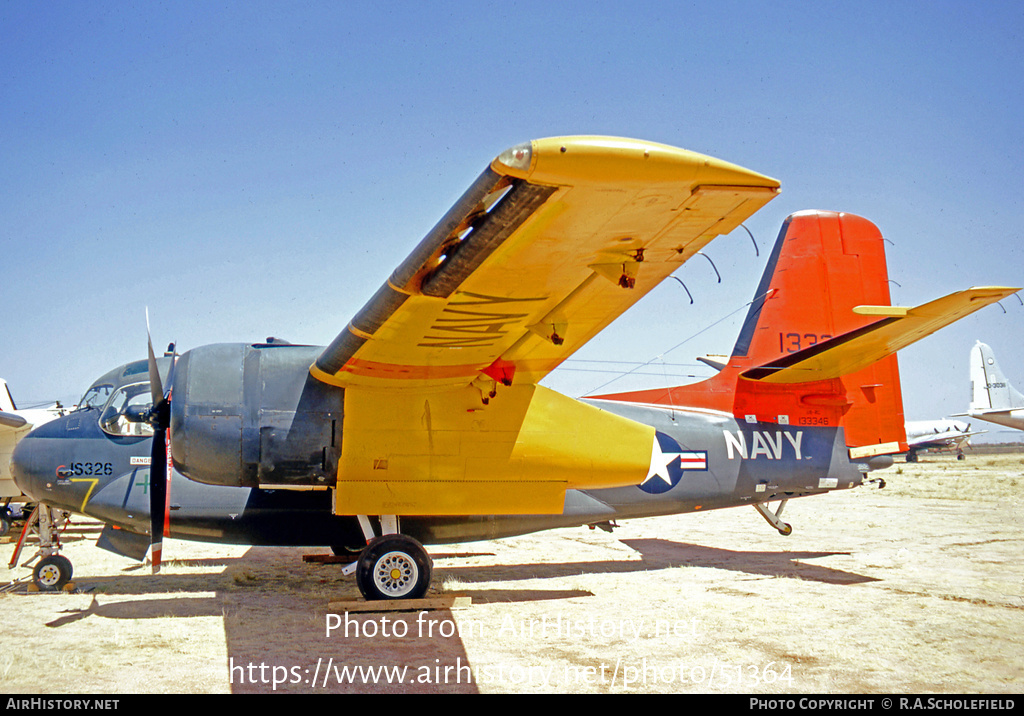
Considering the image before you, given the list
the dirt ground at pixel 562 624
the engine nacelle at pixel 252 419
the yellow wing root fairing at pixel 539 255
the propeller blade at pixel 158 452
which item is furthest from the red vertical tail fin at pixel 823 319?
the propeller blade at pixel 158 452

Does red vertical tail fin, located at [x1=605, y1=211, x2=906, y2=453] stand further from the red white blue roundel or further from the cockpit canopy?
the cockpit canopy

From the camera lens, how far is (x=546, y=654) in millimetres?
6051

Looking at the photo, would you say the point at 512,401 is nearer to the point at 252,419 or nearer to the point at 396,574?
the point at 396,574

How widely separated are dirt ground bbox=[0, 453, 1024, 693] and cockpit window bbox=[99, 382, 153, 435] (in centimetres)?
205

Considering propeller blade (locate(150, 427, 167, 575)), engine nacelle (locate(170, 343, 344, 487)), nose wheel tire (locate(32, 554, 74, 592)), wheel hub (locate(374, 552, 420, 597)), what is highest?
engine nacelle (locate(170, 343, 344, 487))

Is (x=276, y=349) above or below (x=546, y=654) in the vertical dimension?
above

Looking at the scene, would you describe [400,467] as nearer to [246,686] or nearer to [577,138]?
[246,686]

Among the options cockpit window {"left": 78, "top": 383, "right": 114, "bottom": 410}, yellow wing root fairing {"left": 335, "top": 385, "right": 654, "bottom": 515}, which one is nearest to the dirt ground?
yellow wing root fairing {"left": 335, "top": 385, "right": 654, "bottom": 515}

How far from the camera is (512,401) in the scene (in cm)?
838

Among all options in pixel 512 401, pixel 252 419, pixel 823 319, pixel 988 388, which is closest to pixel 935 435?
pixel 988 388

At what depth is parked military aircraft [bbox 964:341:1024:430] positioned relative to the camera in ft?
139

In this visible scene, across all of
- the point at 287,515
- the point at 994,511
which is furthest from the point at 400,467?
the point at 994,511

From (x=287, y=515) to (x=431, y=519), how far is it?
6.05 ft

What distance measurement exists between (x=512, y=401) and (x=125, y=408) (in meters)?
5.00
